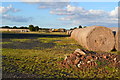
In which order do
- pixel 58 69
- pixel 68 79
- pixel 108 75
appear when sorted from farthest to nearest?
pixel 58 69
pixel 108 75
pixel 68 79

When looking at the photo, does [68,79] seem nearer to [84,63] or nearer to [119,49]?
[84,63]

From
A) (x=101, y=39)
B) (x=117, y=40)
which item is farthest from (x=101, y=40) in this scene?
(x=117, y=40)

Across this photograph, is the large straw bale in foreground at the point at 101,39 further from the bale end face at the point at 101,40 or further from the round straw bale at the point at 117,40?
the round straw bale at the point at 117,40

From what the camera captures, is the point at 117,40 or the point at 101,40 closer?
the point at 117,40

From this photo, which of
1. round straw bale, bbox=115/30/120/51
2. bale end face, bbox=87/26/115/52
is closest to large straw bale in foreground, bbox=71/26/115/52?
bale end face, bbox=87/26/115/52

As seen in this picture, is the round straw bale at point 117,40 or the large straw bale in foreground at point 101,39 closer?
the round straw bale at point 117,40

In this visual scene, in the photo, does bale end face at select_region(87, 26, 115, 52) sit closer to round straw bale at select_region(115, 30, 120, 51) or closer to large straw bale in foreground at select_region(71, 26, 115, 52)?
large straw bale in foreground at select_region(71, 26, 115, 52)

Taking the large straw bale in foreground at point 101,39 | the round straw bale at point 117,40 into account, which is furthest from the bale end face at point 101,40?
the round straw bale at point 117,40

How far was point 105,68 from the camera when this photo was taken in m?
9.31

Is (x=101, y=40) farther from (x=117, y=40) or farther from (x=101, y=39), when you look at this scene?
(x=117, y=40)

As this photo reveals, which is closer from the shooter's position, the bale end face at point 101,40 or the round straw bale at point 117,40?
the round straw bale at point 117,40

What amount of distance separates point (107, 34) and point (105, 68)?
289 inches

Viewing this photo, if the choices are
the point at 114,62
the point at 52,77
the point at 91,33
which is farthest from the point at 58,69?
the point at 91,33

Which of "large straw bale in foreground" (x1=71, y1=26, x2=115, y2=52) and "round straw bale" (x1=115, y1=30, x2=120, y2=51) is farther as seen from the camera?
"large straw bale in foreground" (x1=71, y1=26, x2=115, y2=52)
